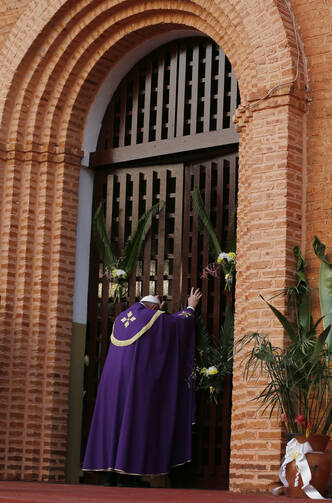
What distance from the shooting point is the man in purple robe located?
986cm

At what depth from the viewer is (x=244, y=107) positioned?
949 centimetres

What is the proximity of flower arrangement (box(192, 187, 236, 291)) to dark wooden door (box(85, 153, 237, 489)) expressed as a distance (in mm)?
81

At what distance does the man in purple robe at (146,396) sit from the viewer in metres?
9.86

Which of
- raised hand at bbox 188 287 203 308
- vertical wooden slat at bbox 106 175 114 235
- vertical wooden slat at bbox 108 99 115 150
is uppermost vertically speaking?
vertical wooden slat at bbox 108 99 115 150

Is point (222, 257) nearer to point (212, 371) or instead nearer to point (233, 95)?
point (212, 371)

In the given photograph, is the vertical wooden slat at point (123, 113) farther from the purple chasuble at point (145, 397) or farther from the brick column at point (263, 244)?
the brick column at point (263, 244)

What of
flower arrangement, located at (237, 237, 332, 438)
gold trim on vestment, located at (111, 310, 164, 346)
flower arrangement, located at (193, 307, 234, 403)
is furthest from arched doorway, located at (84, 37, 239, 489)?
flower arrangement, located at (237, 237, 332, 438)

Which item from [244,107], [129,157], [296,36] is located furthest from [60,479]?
[296,36]

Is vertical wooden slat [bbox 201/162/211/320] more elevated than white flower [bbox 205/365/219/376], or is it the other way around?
vertical wooden slat [bbox 201/162/211/320]

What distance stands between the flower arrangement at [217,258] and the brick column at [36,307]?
1585 mm

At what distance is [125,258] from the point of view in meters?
11.2

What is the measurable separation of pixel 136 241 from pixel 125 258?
23 cm

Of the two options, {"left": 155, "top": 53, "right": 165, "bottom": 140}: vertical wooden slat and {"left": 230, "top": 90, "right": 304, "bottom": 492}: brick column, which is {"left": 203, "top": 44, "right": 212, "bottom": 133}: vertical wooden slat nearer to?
{"left": 155, "top": 53, "right": 165, "bottom": 140}: vertical wooden slat

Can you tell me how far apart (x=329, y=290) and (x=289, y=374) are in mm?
1067
